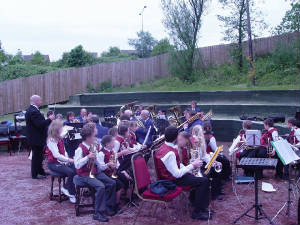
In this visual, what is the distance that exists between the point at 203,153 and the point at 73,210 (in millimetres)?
2383

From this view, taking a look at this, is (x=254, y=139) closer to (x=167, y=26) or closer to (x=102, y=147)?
(x=102, y=147)

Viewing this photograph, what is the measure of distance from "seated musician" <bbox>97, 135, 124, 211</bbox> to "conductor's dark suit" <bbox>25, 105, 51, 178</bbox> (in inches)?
104

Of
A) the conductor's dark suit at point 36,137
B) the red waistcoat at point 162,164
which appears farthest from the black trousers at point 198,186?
the conductor's dark suit at point 36,137

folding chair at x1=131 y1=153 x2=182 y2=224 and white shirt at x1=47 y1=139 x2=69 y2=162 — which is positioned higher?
white shirt at x1=47 y1=139 x2=69 y2=162

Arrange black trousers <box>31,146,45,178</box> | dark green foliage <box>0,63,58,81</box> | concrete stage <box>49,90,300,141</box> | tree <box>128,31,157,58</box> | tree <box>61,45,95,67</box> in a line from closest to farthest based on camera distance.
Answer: black trousers <box>31,146,45,178</box>, concrete stage <box>49,90,300,141</box>, dark green foliage <box>0,63,58,81</box>, tree <box>61,45,95,67</box>, tree <box>128,31,157,58</box>

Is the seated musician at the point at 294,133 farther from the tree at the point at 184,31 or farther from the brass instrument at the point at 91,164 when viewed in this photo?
the tree at the point at 184,31

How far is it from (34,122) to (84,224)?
3497 millimetres

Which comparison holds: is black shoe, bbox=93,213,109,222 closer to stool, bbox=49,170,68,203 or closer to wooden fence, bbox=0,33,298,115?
stool, bbox=49,170,68,203

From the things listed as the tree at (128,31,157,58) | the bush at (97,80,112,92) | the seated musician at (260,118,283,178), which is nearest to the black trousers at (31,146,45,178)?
the seated musician at (260,118,283,178)

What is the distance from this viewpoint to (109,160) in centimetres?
584

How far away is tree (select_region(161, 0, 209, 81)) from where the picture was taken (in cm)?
→ 1964

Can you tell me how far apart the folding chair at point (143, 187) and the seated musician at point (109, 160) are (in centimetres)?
68

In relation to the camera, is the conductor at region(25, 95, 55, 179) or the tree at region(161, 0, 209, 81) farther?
the tree at region(161, 0, 209, 81)

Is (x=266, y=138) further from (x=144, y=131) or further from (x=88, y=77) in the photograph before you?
(x=88, y=77)
